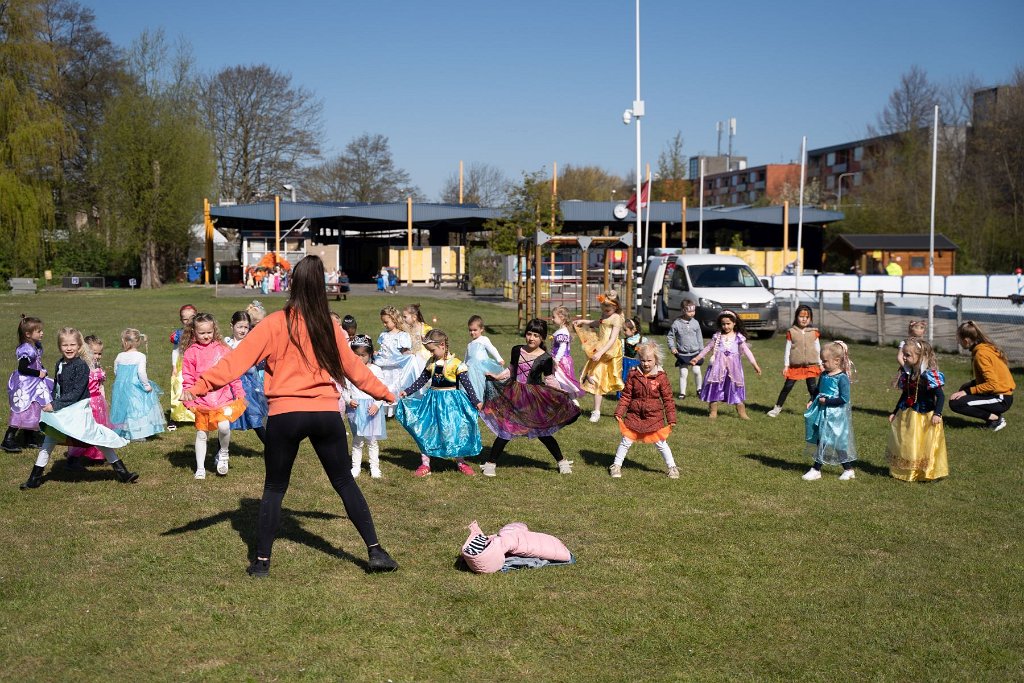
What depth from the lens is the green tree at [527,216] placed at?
39.7 metres

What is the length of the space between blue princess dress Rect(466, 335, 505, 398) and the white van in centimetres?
1631

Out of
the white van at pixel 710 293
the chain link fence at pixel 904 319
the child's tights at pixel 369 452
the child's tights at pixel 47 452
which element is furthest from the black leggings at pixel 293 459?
the white van at pixel 710 293

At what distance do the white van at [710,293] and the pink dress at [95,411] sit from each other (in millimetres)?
18314

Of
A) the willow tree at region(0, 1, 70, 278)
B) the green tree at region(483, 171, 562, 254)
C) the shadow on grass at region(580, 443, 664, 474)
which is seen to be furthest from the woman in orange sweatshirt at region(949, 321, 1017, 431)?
the willow tree at region(0, 1, 70, 278)

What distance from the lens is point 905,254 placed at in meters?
51.7

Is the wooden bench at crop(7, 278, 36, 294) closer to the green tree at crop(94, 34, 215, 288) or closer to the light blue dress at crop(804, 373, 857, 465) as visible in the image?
the green tree at crop(94, 34, 215, 288)

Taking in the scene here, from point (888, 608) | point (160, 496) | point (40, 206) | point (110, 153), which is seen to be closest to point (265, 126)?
point (110, 153)

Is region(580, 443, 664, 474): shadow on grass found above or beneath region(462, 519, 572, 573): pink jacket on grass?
beneath

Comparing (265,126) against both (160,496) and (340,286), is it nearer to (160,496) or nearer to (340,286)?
(340,286)

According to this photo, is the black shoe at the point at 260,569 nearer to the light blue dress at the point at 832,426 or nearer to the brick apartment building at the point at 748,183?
the light blue dress at the point at 832,426

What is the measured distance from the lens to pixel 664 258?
94.8 ft

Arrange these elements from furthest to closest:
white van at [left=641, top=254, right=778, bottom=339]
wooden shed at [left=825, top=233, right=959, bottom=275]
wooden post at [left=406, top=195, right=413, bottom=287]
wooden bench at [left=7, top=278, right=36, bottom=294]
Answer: wooden post at [left=406, top=195, right=413, bottom=287], wooden shed at [left=825, top=233, right=959, bottom=275], wooden bench at [left=7, top=278, right=36, bottom=294], white van at [left=641, top=254, right=778, bottom=339]

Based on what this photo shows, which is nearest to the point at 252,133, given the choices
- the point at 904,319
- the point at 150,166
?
the point at 150,166

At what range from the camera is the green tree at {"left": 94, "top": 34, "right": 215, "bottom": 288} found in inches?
2133
